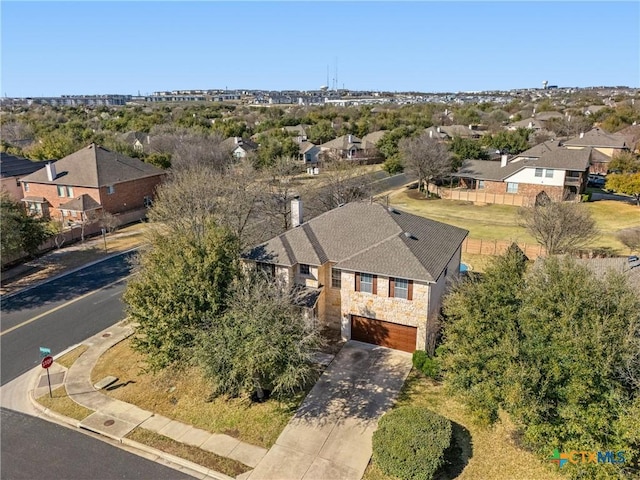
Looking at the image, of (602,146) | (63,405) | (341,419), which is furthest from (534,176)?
(63,405)

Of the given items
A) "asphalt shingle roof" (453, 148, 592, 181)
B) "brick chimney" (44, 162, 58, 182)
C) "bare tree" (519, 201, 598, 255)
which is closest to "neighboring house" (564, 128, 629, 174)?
"asphalt shingle roof" (453, 148, 592, 181)

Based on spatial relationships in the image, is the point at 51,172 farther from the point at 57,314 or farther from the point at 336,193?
the point at 336,193

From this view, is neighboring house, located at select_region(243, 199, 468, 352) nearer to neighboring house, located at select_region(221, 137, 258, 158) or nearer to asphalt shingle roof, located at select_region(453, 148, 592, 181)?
asphalt shingle roof, located at select_region(453, 148, 592, 181)

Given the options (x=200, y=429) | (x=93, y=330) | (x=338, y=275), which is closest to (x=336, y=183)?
(x=338, y=275)

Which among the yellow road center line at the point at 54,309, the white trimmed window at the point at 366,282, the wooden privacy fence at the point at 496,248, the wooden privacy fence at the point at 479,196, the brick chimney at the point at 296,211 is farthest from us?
the wooden privacy fence at the point at 479,196

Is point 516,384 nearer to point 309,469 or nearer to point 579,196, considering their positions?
point 309,469

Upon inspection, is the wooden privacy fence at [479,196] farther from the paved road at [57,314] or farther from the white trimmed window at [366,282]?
the paved road at [57,314]

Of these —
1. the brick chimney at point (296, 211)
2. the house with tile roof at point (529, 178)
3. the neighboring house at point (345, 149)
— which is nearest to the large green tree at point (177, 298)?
the brick chimney at point (296, 211)
